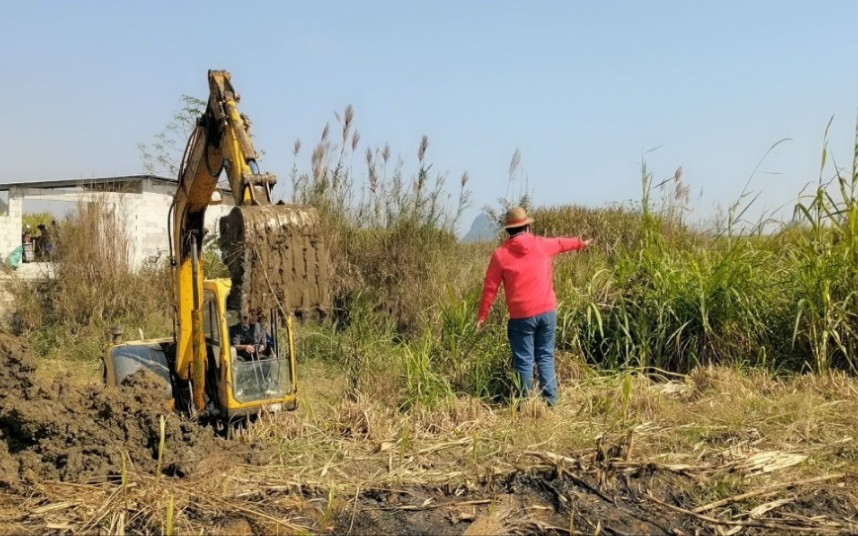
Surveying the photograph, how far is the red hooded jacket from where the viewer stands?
6.02 m

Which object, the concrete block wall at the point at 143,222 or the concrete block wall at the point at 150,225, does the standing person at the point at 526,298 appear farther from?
the concrete block wall at the point at 150,225

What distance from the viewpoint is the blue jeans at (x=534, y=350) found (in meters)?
6.02

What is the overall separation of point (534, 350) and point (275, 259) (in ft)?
9.68

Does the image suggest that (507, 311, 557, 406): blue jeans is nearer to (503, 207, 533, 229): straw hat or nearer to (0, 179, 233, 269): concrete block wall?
(503, 207, 533, 229): straw hat

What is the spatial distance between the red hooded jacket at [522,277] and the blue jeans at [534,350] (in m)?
0.08

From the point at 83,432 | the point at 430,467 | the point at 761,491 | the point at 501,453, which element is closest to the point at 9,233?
the point at 83,432

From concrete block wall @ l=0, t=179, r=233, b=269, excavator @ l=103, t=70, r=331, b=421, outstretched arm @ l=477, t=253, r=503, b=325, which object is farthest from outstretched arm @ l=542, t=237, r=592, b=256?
concrete block wall @ l=0, t=179, r=233, b=269

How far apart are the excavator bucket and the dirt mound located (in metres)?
1.16

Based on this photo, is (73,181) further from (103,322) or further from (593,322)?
(593,322)

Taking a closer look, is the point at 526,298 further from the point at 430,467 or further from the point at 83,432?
the point at 83,432

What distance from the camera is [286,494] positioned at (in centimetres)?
410

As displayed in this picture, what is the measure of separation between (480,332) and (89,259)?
24.0 ft

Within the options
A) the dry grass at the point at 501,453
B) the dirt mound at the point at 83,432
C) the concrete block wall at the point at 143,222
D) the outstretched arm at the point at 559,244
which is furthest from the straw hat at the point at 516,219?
the concrete block wall at the point at 143,222

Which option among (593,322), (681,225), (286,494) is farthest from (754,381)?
(286,494)
